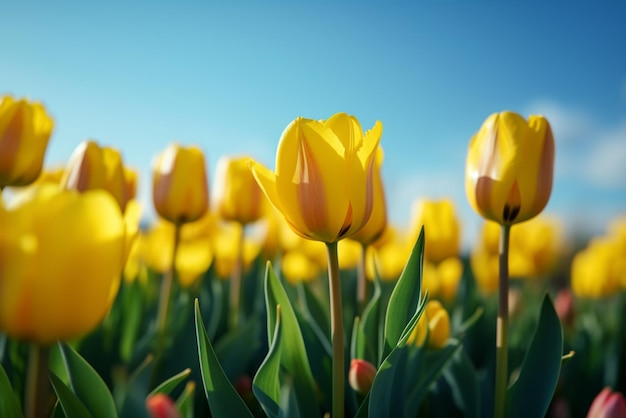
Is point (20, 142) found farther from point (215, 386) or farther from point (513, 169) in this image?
point (513, 169)

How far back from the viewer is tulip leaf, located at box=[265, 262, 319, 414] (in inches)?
45.3

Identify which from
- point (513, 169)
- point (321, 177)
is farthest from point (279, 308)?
point (513, 169)

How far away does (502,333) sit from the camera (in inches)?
47.0

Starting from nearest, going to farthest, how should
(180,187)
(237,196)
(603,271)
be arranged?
(180,187)
(237,196)
(603,271)

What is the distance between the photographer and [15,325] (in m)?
0.65

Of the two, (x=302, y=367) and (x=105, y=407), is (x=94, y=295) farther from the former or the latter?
(x=302, y=367)

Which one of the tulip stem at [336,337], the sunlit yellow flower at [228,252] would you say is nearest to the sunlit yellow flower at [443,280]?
the sunlit yellow flower at [228,252]

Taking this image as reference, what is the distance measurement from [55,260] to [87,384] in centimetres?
37

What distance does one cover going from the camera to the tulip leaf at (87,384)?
2.91 feet

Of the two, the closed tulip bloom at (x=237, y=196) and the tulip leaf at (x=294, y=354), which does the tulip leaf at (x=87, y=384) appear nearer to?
the tulip leaf at (x=294, y=354)

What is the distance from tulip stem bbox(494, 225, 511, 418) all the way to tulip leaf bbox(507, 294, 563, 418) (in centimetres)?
4

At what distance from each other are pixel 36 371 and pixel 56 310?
106 millimetres

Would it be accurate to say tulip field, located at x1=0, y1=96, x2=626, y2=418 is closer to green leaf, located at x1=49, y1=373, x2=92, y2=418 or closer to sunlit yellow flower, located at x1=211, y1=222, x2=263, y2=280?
green leaf, located at x1=49, y1=373, x2=92, y2=418

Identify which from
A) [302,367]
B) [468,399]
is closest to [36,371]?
[302,367]
